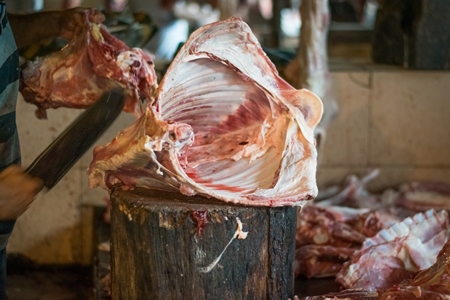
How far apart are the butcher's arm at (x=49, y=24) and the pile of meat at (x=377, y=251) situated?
1.57 meters

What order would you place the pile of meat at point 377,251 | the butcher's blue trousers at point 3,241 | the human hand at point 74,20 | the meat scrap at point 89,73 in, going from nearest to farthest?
1. the pile of meat at point 377,251
2. the butcher's blue trousers at point 3,241
3. the meat scrap at point 89,73
4. the human hand at point 74,20

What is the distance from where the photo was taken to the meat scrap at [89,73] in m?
3.64

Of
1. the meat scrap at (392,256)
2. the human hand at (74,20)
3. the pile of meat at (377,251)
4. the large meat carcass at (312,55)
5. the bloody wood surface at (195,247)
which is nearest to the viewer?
the bloody wood surface at (195,247)

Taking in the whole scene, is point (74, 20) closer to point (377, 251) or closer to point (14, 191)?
point (14, 191)

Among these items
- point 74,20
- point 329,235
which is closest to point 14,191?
point 74,20

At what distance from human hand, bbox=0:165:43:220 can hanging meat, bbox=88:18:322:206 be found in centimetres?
25

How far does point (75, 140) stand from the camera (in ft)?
10.7

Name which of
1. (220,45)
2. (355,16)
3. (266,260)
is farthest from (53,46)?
(355,16)

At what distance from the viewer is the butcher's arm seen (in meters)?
3.83

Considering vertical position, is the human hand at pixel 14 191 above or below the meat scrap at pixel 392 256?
above

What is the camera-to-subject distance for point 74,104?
385 centimetres

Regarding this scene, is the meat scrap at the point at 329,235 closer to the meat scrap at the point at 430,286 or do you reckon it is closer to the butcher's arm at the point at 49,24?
the meat scrap at the point at 430,286

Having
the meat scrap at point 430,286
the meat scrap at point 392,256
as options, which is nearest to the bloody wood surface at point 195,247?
the meat scrap at point 430,286

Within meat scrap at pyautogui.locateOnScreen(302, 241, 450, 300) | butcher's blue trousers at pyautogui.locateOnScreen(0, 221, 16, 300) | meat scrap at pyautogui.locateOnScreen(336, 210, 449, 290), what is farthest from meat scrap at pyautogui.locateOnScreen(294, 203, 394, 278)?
butcher's blue trousers at pyautogui.locateOnScreen(0, 221, 16, 300)
